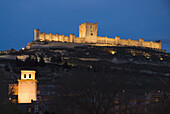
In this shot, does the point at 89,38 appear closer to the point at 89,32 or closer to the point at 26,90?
the point at 89,32

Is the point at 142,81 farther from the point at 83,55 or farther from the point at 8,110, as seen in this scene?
the point at 8,110

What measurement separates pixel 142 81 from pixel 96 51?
103ft

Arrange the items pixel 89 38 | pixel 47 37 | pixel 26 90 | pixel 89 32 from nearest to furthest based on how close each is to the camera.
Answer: pixel 26 90
pixel 47 37
pixel 89 38
pixel 89 32

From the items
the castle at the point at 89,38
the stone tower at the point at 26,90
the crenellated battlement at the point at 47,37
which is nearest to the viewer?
the stone tower at the point at 26,90

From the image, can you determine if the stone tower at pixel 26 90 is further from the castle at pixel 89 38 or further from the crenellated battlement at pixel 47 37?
the castle at pixel 89 38

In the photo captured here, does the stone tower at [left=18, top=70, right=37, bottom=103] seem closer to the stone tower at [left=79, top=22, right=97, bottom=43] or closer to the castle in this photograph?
the castle

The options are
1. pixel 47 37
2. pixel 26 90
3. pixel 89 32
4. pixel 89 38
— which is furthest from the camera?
pixel 89 32

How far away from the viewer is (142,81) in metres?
69.4

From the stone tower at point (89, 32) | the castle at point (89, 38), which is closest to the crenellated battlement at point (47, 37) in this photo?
the castle at point (89, 38)

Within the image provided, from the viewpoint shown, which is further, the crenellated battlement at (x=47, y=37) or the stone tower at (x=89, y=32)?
the stone tower at (x=89, y=32)

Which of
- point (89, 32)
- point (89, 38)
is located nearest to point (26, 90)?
point (89, 38)

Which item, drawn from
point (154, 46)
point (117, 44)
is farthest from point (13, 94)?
point (154, 46)

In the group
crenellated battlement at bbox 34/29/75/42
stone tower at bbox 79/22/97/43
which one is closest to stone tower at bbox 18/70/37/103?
crenellated battlement at bbox 34/29/75/42

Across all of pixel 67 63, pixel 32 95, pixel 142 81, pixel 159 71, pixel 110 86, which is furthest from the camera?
pixel 159 71
